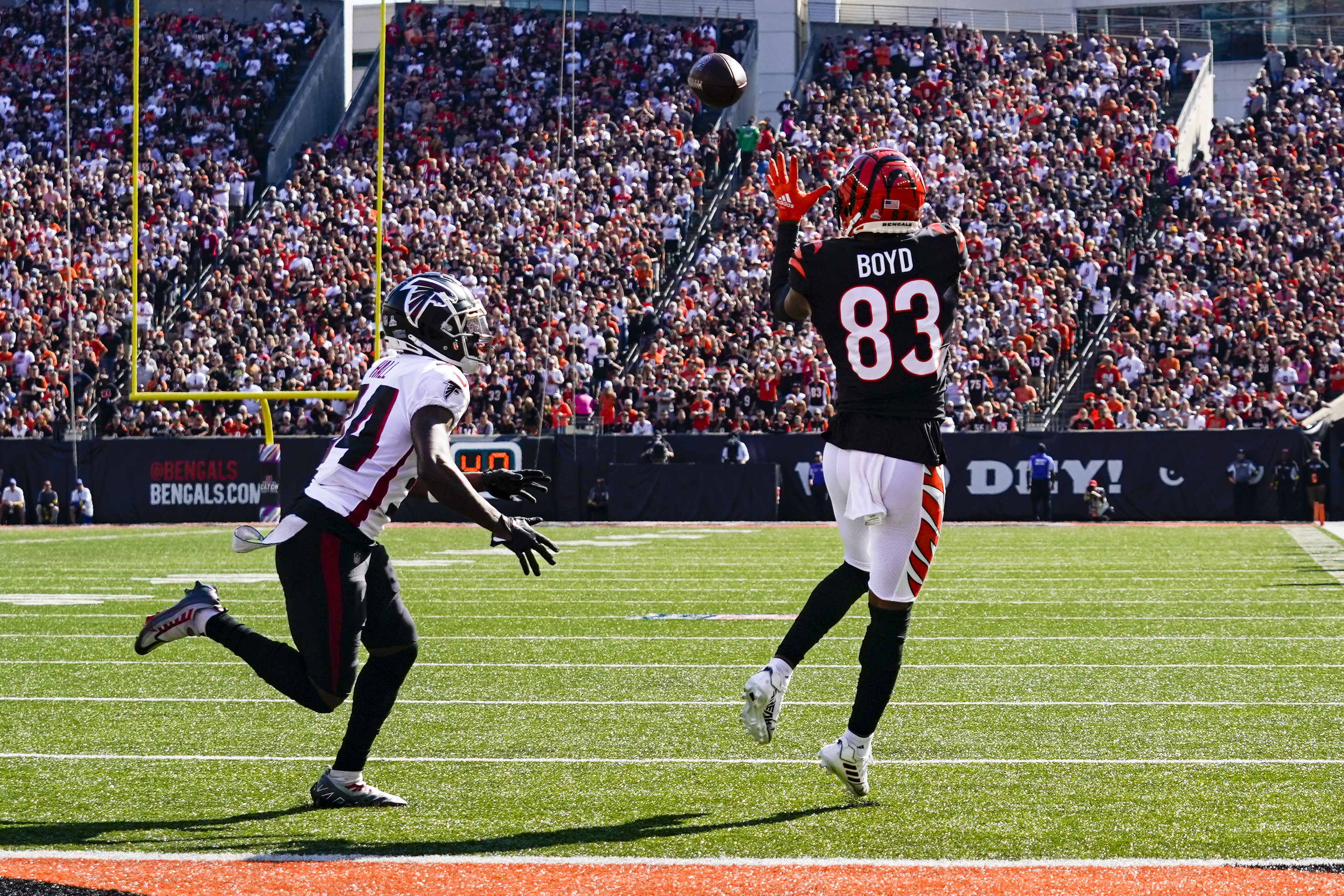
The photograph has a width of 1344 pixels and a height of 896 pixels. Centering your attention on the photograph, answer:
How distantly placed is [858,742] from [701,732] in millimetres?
1515

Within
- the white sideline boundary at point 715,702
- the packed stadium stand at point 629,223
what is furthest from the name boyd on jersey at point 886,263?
the packed stadium stand at point 629,223

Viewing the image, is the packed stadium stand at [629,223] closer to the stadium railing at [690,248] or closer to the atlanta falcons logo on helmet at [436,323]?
the stadium railing at [690,248]

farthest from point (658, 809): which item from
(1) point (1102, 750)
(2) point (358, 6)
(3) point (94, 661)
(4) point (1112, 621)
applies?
(2) point (358, 6)

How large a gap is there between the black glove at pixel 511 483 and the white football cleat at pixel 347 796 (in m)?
0.92

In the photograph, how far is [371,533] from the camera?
4957 millimetres

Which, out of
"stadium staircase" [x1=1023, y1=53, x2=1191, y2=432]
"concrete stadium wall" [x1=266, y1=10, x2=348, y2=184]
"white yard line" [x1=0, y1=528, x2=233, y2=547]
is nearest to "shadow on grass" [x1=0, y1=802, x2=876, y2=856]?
"white yard line" [x1=0, y1=528, x2=233, y2=547]

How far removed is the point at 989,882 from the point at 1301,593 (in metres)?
8.87

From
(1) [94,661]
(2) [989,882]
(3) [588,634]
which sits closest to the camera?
(2) [989,882]

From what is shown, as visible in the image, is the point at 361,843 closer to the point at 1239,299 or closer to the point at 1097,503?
the point at 1097,503

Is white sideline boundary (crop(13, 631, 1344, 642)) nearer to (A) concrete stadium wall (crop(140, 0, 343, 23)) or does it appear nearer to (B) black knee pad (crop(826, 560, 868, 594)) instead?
(B) black knee pad (crop(826, 560, 868, 594))

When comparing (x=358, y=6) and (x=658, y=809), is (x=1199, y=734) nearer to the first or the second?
(x=658, y=809)

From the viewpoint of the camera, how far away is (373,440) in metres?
4.88

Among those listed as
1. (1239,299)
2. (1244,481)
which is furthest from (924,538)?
(1239,299)

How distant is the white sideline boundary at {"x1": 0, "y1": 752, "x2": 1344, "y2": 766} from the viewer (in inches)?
218
